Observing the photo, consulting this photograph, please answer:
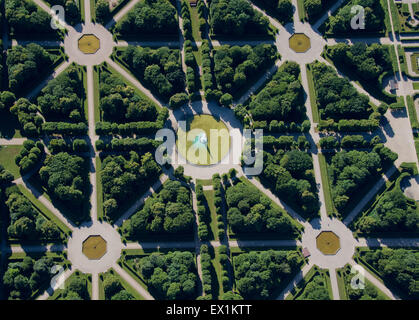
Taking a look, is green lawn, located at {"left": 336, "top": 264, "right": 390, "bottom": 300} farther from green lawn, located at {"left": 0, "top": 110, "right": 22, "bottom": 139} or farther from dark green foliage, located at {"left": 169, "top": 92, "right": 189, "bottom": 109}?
green lawn, located at {"left": 0, "top": 110, "right": 22, "bottom": 139}

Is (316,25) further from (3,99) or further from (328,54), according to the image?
(3,99)

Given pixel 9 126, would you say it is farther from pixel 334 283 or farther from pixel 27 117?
pixel 334 283

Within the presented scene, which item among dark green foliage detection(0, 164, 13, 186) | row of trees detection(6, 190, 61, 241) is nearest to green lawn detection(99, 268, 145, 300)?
row of trees detection(6, 190, 61, 241)

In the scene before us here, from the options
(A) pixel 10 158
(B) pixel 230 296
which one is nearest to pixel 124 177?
(A) pixel 10 158

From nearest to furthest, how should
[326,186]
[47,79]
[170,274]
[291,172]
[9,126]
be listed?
[170,274]
[9,126]
[291,172]
[326,186]
[47,79]

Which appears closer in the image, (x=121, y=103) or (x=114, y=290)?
(x=114, y=290)

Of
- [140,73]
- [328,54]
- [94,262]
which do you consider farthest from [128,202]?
[328,54]

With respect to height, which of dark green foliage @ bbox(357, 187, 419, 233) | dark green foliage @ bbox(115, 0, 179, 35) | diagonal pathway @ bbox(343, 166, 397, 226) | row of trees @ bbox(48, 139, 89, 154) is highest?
dark green foliage @ bbox(115, 0, 179, 35)

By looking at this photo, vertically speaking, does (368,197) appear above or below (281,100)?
below
